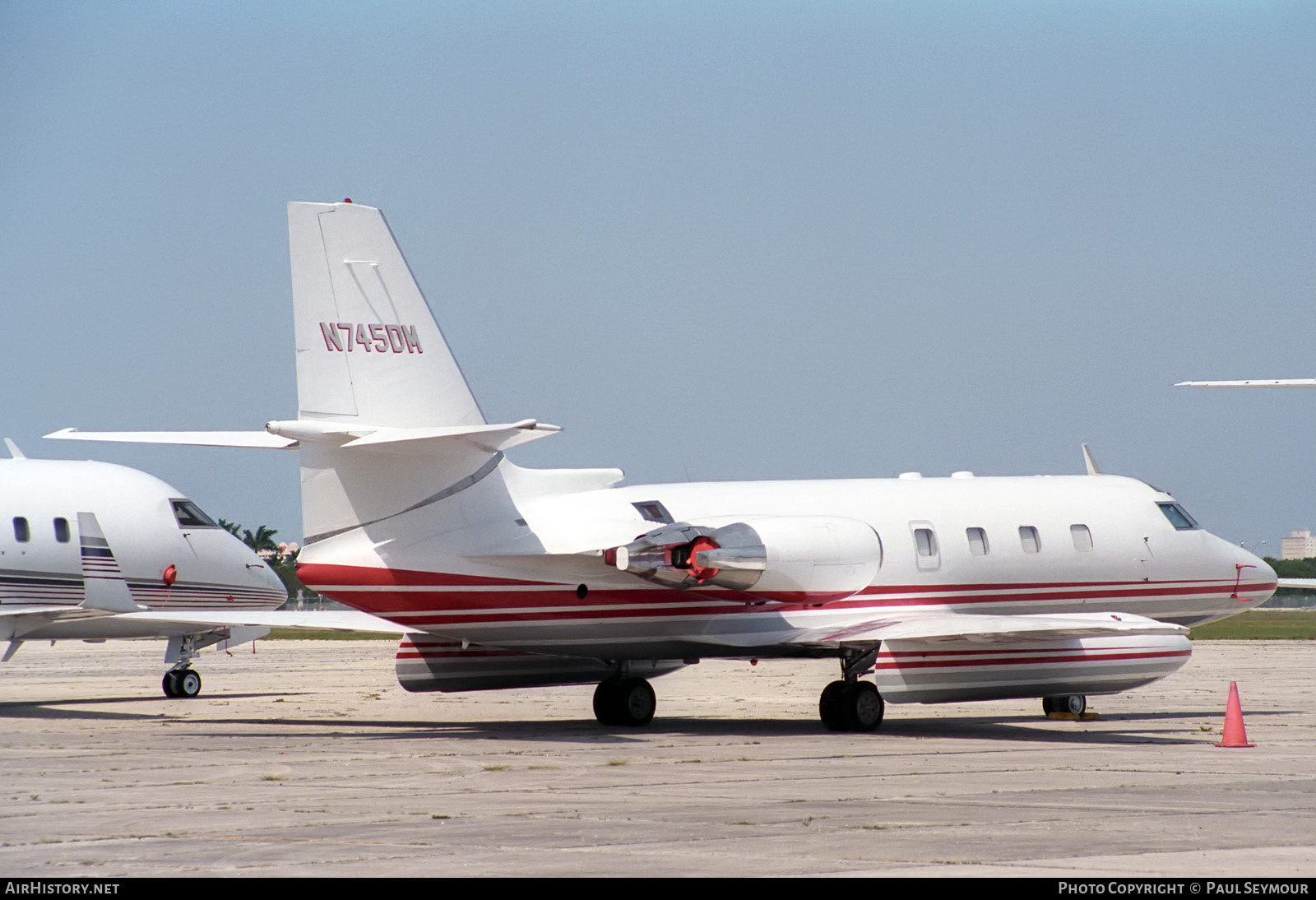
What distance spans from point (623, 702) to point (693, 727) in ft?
3.22

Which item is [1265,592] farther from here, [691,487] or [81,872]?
[81,872]

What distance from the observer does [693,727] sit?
72.8 feet

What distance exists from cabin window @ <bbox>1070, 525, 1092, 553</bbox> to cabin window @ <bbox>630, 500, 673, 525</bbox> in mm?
6277

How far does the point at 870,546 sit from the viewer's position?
21.6 meters

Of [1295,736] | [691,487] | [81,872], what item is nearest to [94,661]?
[691,487]

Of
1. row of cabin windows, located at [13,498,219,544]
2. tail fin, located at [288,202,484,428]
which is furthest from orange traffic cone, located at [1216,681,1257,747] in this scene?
row of cabin windows, located at [13,498,219,544]

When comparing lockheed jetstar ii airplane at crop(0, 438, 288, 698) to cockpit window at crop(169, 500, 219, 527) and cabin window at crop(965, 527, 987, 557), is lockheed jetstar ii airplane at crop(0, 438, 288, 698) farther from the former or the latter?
cabin window at crop(965, 527, 987, 557)

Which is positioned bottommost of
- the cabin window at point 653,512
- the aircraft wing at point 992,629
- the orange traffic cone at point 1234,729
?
the orange traffic cone at point 1234,729

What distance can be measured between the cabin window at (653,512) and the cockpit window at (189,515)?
10.1 metres

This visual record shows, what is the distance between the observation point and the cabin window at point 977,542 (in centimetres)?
2291

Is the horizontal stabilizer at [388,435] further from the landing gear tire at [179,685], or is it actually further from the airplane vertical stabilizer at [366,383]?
the landing gear tire at [179,685]

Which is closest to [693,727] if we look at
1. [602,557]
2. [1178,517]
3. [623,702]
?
[623,702]

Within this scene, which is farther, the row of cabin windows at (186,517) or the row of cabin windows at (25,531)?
the row of cabin windows at (186,517)

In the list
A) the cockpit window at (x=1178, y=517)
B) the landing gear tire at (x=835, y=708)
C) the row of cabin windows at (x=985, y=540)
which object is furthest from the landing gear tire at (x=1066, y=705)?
the landing gear tire at (x=835, y=708)
